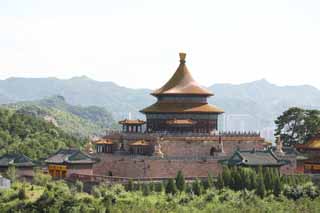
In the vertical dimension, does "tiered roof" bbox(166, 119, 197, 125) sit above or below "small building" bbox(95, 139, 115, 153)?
above

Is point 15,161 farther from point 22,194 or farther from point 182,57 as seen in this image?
point 182,57

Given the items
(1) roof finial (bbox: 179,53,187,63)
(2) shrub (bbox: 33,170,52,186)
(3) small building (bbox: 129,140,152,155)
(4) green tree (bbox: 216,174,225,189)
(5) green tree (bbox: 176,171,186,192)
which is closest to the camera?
(5) green tree (bbox: 176,171,186,192)

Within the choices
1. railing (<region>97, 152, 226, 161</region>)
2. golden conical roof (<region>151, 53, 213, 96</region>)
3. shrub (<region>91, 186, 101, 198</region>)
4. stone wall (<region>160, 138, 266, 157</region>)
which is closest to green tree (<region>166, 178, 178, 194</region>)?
shrub (<region>91, 186, 101, 198</region>)

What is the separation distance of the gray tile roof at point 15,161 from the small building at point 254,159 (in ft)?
49.2


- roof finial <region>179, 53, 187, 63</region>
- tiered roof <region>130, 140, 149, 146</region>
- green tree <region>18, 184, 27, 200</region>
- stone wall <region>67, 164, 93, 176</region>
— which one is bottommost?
green tree <region>18, 184, 27, 200</region>

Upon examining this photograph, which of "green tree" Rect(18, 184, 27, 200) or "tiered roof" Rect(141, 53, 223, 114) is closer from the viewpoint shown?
"green tree" Rect(18, 184, 27, 200)

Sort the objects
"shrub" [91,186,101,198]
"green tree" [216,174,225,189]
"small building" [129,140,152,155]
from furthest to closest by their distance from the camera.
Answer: "small building" [129,140,152,155] < "green tree" [216,174,225,189] < "shrub" [91,186,101,198]

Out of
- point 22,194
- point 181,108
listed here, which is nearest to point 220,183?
point 181,108

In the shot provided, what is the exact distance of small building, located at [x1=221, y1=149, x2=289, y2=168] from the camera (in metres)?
61.6

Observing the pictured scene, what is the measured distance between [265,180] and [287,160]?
703cm

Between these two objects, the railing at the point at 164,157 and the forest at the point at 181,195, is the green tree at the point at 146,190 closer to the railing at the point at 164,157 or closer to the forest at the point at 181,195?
the forest at the point at 181,195

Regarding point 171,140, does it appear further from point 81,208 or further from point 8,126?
point 8,126

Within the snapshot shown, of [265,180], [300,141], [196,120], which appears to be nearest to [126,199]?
[265,180]

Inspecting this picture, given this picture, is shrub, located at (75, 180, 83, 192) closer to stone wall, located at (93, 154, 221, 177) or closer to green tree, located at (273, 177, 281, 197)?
stone wall, located at (93, 154, 221, 177)
